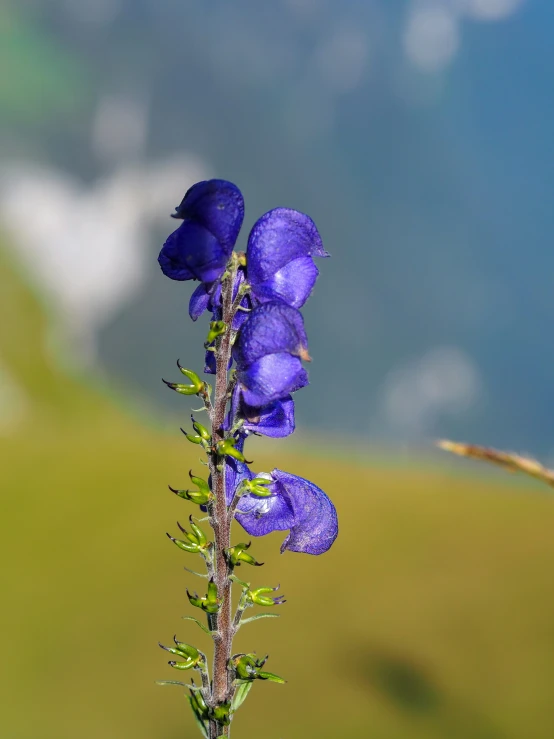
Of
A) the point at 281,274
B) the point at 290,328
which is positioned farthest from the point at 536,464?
the point at 281,274

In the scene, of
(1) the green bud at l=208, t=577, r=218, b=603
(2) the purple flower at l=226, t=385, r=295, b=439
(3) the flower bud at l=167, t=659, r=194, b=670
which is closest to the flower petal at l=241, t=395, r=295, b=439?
(2) the purple flower at l=226, t=385, r=295, b=439

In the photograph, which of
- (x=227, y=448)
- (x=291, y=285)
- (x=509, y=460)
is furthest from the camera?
(x=291, y=285)

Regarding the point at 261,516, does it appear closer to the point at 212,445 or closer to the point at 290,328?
the point at 212,445

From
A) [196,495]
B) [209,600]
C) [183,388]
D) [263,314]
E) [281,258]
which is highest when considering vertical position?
[281,258]

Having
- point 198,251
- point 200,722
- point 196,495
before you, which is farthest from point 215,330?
point 200,722

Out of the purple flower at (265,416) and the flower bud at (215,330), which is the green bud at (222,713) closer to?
the purple flower at (265,416)

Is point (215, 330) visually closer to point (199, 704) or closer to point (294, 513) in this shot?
point (294, 513)
